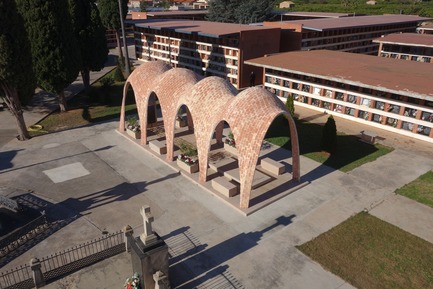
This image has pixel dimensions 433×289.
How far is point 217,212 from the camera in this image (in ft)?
61.8

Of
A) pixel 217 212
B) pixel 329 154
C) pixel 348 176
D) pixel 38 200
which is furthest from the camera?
pixel 329 154

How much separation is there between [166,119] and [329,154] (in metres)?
12.1

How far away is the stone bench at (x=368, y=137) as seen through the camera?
27.4 m

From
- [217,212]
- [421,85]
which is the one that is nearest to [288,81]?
[421,85]

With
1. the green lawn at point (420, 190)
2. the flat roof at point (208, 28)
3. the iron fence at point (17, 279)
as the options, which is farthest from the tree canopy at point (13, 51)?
the green lawn at point (420, 190)

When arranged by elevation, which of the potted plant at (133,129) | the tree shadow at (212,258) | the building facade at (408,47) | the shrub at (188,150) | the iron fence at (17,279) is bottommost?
the tree shadow at (212,258)

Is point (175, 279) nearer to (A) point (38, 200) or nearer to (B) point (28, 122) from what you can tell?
(A) point (38, 200)

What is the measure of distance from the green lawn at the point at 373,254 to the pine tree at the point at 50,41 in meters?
25.8

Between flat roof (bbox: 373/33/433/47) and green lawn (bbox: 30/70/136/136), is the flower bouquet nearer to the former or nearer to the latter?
green lawn (bbox: 30/70/136/136)

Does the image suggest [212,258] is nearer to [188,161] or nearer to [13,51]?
[188,161]

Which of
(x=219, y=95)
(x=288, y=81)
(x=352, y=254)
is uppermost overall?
(x=219, y=95)

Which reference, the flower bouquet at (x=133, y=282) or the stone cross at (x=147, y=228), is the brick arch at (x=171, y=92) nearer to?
the stone cross at (x=147, y=228)

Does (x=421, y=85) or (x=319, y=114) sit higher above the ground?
(x=421, y=85)

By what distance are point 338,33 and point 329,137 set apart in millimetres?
29836
